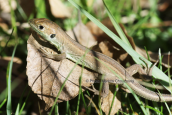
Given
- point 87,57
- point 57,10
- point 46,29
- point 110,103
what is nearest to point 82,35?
point 87,57

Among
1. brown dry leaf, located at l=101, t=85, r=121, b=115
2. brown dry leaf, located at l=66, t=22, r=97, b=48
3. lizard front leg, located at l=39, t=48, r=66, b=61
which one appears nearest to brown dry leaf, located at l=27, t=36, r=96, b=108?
lizard front leg, located at l=39, t=48, r=66, b=61

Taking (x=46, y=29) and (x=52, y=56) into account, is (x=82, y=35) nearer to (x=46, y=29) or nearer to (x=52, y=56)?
(x=46, y=29)

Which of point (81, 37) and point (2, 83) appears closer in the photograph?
point (2, 83)

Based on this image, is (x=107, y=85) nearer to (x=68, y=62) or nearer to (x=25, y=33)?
(x=68, y=62)

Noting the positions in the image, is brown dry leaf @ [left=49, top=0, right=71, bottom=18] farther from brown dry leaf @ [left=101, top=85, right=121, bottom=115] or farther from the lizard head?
brown dry leaf @ [left=101, top=85, right=121, bottom=115]

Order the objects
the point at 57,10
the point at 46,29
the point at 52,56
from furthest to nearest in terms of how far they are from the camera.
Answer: the point at 57,10 → the point at 46,29 → the point at 52,56

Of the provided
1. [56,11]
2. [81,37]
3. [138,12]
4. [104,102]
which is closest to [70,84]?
[104,102]
